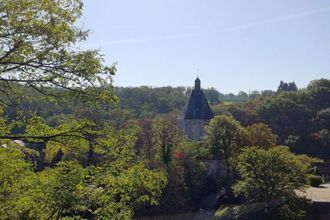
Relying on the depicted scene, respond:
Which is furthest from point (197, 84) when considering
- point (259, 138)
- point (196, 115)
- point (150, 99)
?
point (150, 99)

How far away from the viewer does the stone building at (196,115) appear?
1844 inches

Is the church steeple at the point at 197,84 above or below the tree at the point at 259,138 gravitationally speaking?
above

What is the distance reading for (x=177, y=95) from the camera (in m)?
85.9

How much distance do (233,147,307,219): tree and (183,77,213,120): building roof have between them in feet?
76.5

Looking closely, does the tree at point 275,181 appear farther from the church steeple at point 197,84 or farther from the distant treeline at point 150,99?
the distant treeline at point 150,99

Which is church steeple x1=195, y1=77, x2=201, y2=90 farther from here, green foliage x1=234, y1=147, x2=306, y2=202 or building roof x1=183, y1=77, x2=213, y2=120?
green foliage x1=234, y1=147, x2=306, y2=202

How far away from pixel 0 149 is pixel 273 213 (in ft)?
57.8

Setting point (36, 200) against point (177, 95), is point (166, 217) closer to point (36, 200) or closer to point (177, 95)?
point (36, 200)

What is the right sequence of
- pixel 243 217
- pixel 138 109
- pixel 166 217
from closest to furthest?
pixel 243 217 < pixel 166 217 < pixel 138 109

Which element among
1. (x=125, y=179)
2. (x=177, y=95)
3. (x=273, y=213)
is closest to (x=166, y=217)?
(x=273, y=213)

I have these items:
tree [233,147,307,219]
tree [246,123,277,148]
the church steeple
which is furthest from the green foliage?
the church steeple

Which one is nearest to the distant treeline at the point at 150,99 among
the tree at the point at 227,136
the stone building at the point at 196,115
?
the stone building at the point at 196,115

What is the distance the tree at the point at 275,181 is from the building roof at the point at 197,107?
2331cm

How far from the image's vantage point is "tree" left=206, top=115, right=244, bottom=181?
31.1m
